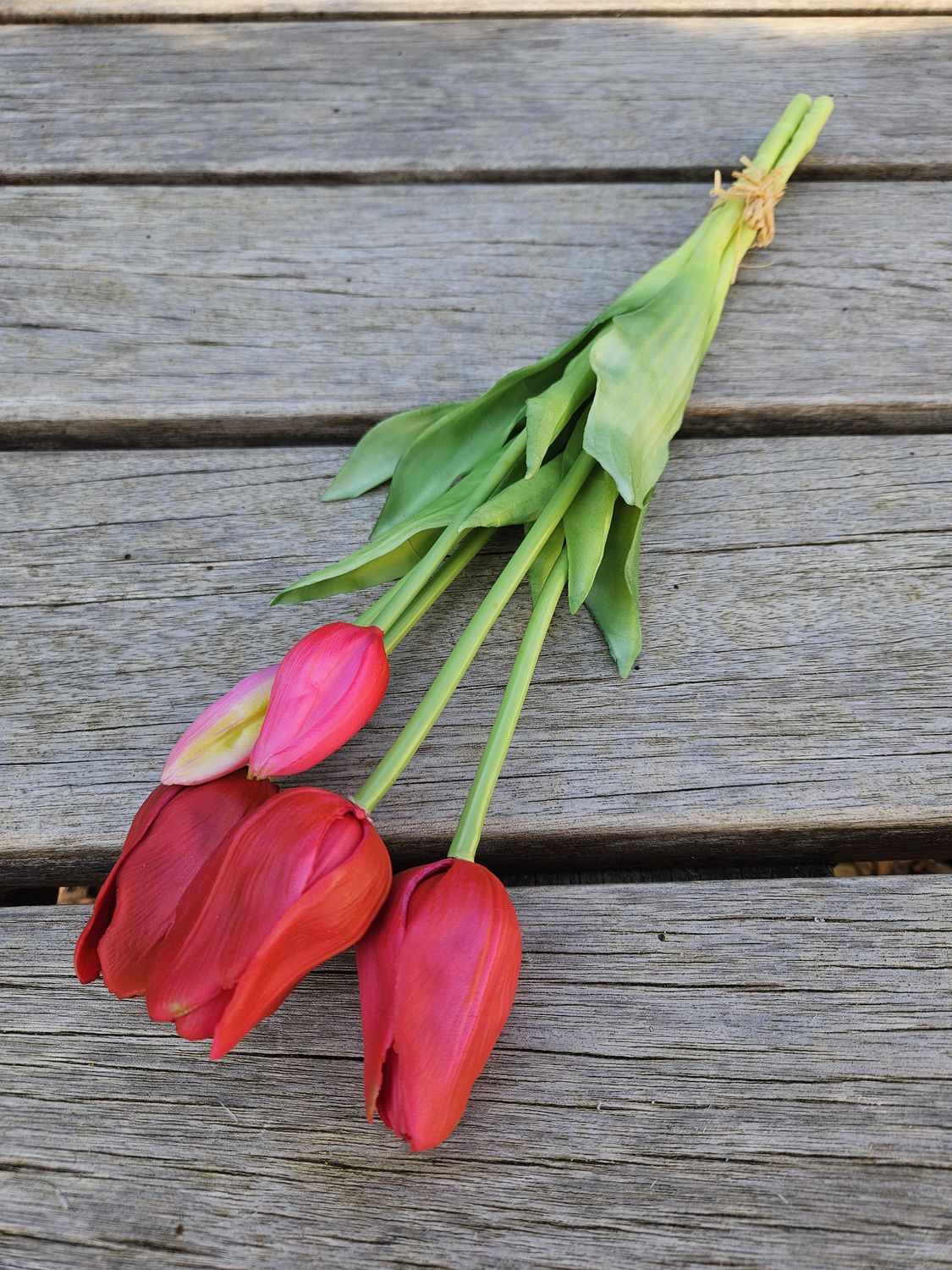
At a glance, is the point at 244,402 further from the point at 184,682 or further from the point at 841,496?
the point at 841,496

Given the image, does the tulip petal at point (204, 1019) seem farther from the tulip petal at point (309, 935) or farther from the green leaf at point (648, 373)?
the green leaf at point (648, 373)

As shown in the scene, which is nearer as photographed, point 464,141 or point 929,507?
point 929,507

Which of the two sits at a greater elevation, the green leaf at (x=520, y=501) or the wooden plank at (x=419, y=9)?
the wooden plank at (x=419, y=9)

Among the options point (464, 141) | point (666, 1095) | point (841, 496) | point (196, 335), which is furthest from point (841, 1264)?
point (464, 141)

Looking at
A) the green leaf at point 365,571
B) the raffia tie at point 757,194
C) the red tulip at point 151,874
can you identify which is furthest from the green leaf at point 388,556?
the raffia tie at point 757,194

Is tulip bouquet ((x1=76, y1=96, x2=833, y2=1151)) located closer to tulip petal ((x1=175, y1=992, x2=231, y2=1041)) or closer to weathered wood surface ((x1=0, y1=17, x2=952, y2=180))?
tulip petal ((x1=175, y1=992, x2=231, y2=1041))

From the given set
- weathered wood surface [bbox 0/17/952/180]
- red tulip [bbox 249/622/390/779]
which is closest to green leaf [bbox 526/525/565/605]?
red tulip [bbox 249/622/390/779]
